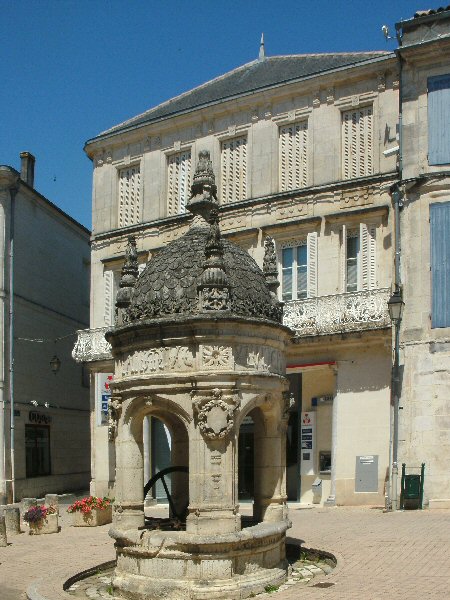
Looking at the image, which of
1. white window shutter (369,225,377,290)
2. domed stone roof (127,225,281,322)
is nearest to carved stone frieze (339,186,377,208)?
white window shutter (369,225,377,290)

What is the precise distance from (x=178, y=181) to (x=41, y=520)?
39.8ft

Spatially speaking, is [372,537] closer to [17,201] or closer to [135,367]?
[135,367]

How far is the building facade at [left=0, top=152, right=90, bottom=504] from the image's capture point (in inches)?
1065

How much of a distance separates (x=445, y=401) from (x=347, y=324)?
341cm

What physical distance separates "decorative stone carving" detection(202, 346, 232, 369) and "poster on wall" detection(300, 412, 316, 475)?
1242 centimetres

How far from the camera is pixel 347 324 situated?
20.9m

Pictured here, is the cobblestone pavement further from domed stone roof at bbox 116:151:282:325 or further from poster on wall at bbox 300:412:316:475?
domed stone roof at bbox 116:151:282:325

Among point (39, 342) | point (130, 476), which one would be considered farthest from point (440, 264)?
point (39, 342)

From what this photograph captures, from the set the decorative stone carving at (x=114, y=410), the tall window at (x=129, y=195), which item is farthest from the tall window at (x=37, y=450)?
the decorative stone carving at (x=114, y=410)

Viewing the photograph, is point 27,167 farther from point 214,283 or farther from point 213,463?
point 213,463

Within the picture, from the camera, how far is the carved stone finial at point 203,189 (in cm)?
1165

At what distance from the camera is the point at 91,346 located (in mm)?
26000

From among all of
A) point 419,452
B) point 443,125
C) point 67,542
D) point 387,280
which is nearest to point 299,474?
point 419,452

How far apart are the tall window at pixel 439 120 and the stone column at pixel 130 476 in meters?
12.2
